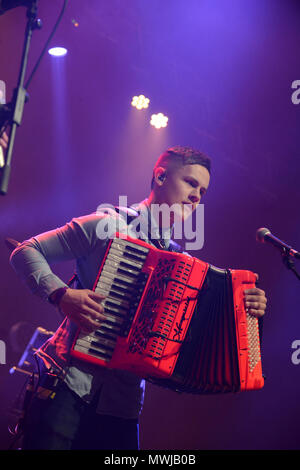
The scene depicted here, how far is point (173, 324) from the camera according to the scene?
1.85 meters

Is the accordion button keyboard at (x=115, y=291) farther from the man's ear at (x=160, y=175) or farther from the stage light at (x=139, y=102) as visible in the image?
the stage light at (x=139, y=102)

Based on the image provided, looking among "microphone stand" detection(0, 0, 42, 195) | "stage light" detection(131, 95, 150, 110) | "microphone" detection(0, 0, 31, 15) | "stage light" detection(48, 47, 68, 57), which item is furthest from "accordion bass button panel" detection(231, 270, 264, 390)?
"stage light" detection(48, 47, 68, 57)

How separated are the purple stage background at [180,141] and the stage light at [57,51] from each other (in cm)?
7

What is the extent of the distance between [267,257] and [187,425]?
2.52 m

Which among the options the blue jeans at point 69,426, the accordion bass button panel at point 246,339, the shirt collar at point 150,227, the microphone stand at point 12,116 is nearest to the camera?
the microphone stand at point 12,116

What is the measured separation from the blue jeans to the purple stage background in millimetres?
2744

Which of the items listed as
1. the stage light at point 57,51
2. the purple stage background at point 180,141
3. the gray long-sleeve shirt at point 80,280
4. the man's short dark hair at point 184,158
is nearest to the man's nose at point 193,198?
the man's short dark hair at point 184,158

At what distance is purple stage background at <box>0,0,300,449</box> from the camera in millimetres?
4609

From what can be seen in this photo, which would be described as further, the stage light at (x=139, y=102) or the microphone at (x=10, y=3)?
the stage light at (x=139, y=102)

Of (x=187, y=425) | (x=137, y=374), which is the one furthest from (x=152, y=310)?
(x=187, y=425)

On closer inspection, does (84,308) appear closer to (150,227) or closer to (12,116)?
(150,227)

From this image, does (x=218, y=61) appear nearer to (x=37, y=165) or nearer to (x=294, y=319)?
(x=37, y=165)

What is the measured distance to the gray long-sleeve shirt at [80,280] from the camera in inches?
71.1

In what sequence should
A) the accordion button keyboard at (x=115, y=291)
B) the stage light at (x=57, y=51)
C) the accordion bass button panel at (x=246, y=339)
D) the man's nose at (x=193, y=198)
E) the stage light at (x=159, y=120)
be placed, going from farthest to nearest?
the stage light at (x=159, y=120), the stage light at (x=57, y=51), the man's nose at (x=193, y=198), the accordion bass button panel at (x=246, y=339), the accordion button keyboard at (x=115, y=291)
